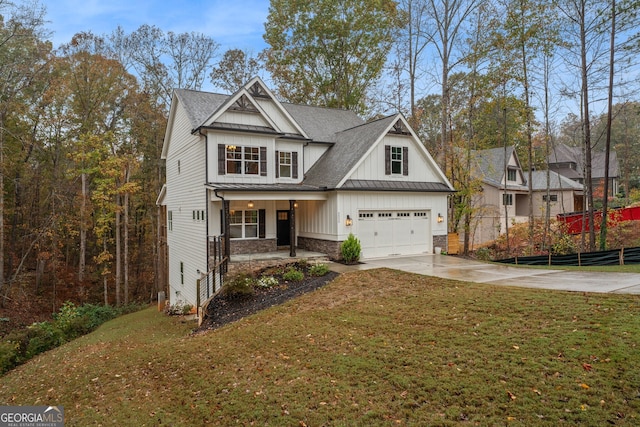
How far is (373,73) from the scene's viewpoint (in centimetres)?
2773

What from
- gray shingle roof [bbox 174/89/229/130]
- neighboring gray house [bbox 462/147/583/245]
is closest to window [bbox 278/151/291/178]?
gray shingle roof [bbox 174/89/229/130]

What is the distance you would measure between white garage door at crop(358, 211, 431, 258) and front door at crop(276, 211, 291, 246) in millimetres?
3600

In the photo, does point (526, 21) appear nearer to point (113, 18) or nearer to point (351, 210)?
point (351, 210)

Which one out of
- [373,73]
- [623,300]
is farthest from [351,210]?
[373,73]

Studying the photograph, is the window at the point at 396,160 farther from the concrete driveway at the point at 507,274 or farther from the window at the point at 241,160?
the window at the point at 241,160

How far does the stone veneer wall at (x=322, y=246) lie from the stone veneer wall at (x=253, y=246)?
5.15 feet

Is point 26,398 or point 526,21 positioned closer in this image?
point 26,398

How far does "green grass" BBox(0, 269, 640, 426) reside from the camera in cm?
468

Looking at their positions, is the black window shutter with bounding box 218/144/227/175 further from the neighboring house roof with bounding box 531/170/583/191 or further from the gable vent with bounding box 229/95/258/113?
the neighboring house roof with bounding box 531/170/583/191

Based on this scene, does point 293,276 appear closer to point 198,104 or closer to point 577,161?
point 198,104

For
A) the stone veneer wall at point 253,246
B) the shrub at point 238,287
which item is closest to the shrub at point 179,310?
the stone veneer wall at point 253,246

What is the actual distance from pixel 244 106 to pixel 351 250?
7241 mm

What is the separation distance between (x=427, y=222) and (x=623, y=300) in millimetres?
9692

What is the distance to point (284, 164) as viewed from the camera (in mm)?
16922
